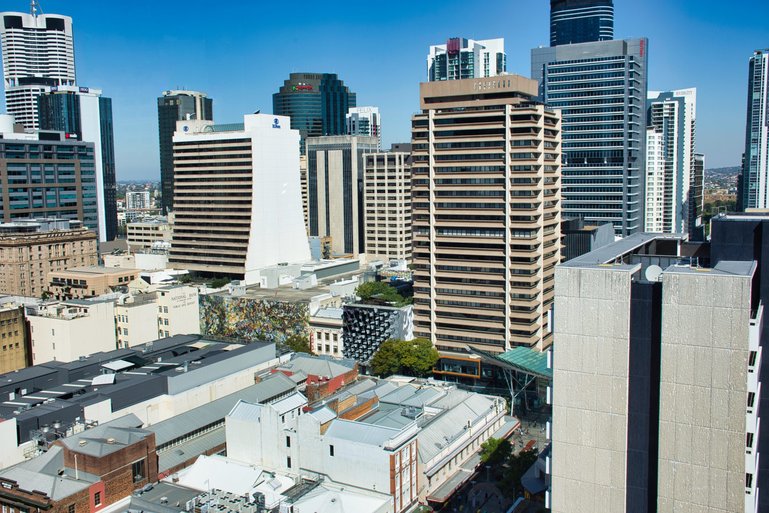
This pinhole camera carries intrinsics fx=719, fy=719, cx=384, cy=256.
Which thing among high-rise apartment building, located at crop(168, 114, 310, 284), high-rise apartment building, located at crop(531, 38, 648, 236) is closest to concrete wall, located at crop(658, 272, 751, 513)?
high-rise apartment building, located at crop(168, 114, 310, 284)

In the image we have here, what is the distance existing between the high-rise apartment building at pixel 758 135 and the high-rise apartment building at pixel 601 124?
214ft

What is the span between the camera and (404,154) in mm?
154250

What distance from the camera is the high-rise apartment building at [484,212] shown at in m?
82.5

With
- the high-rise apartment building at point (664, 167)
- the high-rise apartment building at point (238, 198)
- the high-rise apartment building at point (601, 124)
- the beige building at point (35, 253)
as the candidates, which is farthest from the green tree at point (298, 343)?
the high-rise apartment building at point (664, 167)

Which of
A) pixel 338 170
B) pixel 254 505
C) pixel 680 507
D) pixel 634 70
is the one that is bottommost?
pixel 254 505

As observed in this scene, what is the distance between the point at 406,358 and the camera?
274 feet

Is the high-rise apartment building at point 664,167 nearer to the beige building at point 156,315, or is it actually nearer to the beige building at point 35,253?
the beige building at point 156,315

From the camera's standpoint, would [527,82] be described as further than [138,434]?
Yes

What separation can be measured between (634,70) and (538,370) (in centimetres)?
9386

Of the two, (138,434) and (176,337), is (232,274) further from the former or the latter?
(138,434)

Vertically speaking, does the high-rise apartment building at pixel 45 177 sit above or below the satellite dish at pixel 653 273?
above

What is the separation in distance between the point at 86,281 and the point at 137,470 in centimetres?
7641

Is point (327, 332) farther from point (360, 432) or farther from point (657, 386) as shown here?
point (657, 386)

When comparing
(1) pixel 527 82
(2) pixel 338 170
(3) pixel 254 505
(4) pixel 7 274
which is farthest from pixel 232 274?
(3) pixel 254 505
